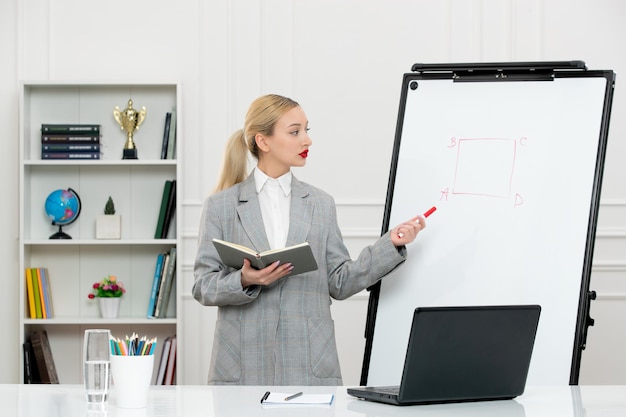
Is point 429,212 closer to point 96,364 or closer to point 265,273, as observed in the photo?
point 265,273

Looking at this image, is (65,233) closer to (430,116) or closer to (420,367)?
(430,116)

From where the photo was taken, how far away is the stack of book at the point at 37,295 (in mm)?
4125

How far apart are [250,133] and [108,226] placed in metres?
1.62

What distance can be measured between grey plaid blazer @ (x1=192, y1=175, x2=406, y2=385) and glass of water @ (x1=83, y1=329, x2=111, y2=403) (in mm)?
900

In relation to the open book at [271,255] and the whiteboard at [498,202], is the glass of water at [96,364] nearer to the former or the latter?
the open book at [271,255]

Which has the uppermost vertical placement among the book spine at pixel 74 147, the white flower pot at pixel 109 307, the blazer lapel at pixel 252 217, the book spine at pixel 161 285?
the book spine at pixel 74 147

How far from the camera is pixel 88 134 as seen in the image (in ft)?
13.6

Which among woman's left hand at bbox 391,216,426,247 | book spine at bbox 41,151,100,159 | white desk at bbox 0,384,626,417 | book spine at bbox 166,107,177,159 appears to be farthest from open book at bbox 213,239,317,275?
book spine at bbox 41,151,100,159

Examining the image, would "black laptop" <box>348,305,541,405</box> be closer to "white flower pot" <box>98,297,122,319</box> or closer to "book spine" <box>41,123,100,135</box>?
Result: "white flower pot" <box>98,297,122,319</box>

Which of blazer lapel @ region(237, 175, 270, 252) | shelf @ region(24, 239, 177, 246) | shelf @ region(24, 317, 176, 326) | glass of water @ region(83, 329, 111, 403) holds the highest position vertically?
blazer lapel @ region(237, 175, 270, 252)

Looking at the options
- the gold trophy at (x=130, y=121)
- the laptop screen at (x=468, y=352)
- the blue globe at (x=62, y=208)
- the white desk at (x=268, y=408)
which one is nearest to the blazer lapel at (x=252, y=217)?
the white desk at (x=268, y=408)

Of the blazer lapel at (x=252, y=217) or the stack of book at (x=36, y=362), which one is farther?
the stack of book at (x=36, y=362)

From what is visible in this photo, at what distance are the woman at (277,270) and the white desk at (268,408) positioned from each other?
0.77 meters

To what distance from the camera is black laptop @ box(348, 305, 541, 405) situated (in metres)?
1.60
